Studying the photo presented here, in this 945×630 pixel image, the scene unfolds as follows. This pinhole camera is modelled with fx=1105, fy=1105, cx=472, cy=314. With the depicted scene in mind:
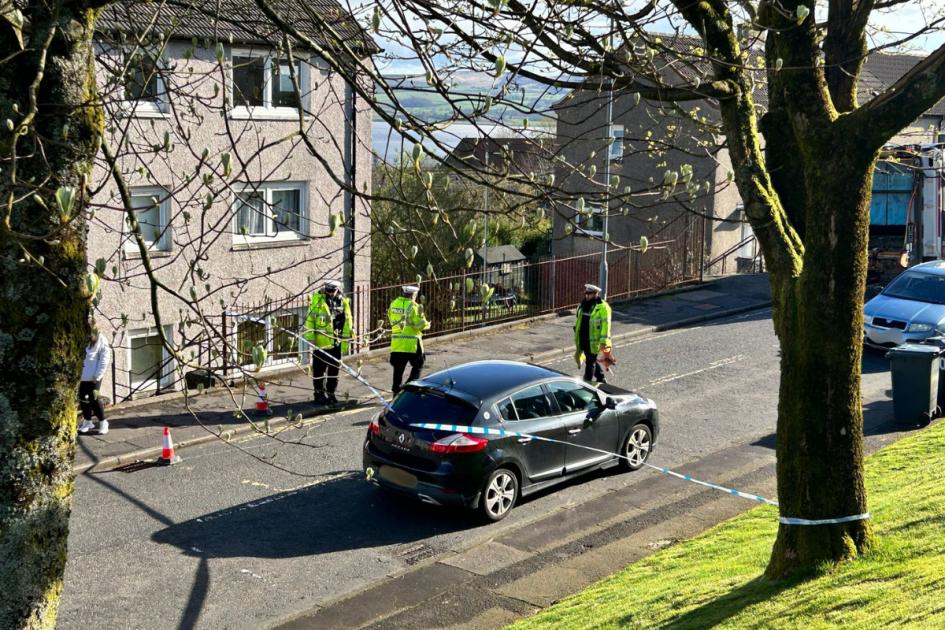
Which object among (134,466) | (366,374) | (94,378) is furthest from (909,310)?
(94,378)

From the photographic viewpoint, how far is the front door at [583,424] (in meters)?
12.3

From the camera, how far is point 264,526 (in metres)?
11.1

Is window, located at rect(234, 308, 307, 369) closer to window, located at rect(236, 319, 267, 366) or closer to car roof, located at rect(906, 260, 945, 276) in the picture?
window, located at rect(236, 319, 267, 366)

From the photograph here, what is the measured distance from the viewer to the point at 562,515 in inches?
457

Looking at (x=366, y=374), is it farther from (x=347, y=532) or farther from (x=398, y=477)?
(x=347, y=532)

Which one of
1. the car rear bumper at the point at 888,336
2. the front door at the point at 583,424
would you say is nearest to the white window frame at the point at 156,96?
the front door at the point at 583,424

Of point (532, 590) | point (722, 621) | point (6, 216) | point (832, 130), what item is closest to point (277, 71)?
point (6, 216)

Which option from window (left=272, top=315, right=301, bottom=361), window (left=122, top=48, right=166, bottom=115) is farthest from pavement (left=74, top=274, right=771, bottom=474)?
window (left=122, top=48, right=166, bottom=115)

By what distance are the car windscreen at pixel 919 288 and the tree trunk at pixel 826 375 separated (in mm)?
13216

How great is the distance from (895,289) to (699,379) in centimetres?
520

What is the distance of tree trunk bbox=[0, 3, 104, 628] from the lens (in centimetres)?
463

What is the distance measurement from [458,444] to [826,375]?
423 cm

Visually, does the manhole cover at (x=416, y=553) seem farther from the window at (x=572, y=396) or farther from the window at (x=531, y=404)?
the window at (x=572, y=396)

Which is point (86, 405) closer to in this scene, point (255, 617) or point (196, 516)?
point (196, 516)
